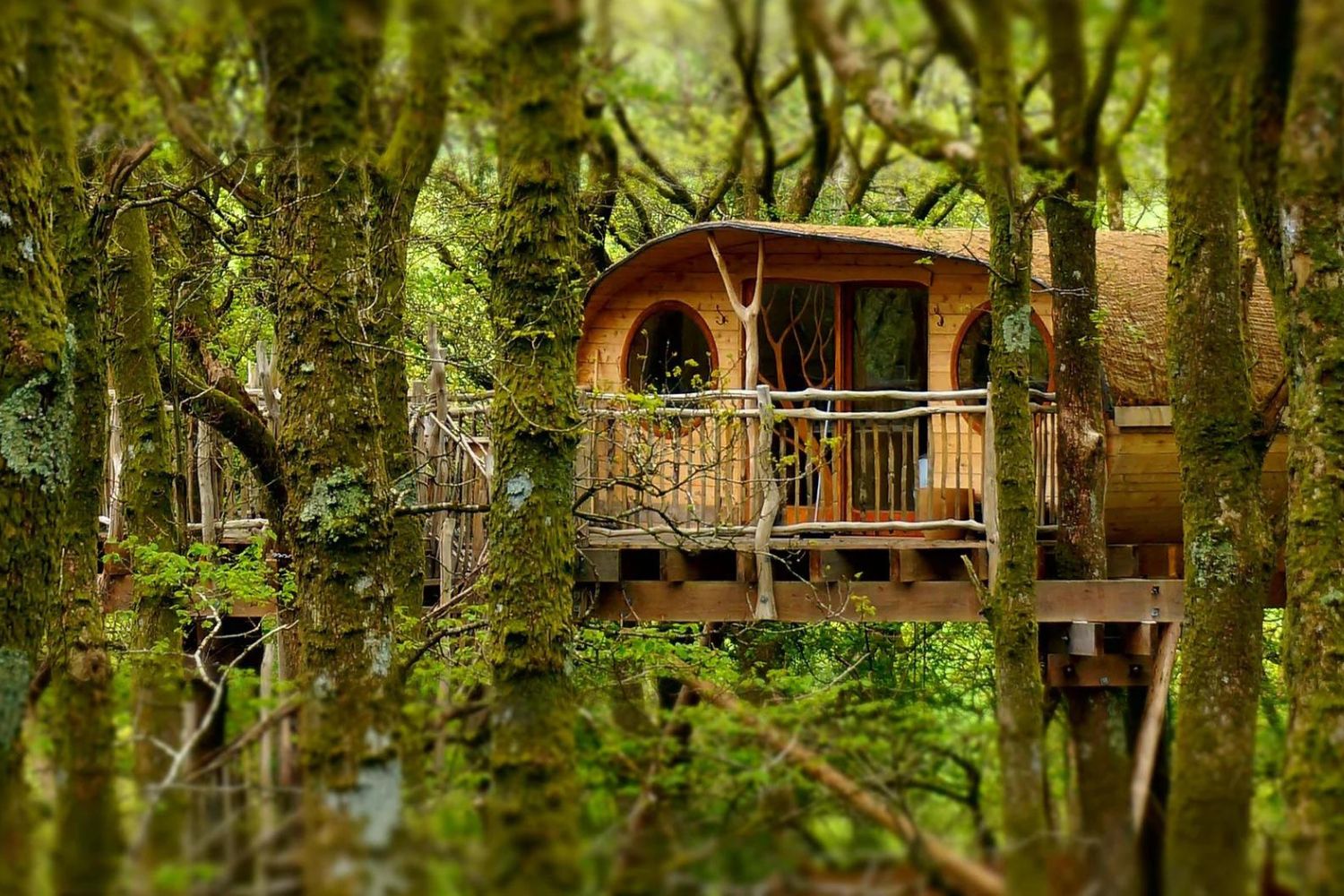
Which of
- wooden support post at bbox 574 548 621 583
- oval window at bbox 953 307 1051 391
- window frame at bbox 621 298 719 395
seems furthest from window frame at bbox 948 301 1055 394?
wooden support post at bbox 574 548 621 583

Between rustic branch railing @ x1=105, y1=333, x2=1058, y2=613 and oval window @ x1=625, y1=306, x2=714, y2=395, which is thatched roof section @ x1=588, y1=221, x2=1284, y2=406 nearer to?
oval window @ x1=625, y1=306, x2=714, y2=395

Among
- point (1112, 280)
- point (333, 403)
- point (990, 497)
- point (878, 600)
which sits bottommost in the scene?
point (878, 600)

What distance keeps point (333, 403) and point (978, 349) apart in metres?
8.48

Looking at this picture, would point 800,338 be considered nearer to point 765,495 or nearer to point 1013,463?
point 765,495

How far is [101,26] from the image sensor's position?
163 inches

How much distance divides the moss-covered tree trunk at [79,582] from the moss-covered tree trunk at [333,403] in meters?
0.57

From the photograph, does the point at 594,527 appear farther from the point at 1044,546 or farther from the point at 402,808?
the point at 402,808

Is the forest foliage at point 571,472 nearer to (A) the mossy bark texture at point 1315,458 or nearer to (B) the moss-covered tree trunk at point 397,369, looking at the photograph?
(A) the mossy bark texture at point 1315,458

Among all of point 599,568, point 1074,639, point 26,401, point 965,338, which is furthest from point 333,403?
point 965,338

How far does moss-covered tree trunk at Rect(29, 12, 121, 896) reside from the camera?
11.6 feet

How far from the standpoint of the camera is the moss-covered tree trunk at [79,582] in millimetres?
3529

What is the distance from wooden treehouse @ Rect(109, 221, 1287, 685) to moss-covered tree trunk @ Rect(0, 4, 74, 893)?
384 cm

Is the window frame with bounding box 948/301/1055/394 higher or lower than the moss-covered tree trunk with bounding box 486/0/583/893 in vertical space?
higher

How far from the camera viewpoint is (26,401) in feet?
15.8
